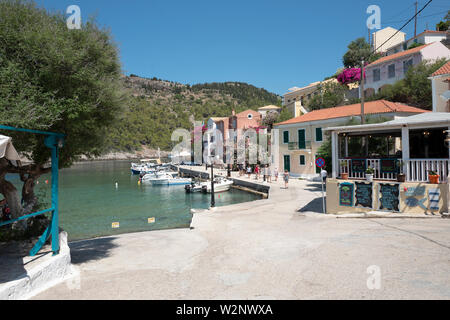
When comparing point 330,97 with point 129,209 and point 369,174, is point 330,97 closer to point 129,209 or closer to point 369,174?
point 129,209

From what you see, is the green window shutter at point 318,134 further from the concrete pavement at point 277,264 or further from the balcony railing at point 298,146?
the concrete pavement at point 277,264

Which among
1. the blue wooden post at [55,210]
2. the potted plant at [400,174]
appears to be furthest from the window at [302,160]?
the blue wooden post at [55,210]

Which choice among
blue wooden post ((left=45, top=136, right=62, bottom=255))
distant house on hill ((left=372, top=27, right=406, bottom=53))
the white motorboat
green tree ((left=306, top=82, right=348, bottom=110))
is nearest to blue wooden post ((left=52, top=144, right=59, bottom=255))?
blue wooden post ((left=45, top=136, right=62, bottom=255))

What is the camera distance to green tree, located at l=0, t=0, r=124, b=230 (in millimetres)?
6051

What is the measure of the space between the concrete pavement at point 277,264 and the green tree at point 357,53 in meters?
54.8

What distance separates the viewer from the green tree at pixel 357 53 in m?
57.5

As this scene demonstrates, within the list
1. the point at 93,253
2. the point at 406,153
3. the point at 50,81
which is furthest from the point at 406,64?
the point at 50,81

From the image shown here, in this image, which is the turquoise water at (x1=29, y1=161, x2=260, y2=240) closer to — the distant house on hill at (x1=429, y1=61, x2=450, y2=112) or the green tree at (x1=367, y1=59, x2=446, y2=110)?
the distant house on hill at (x1=429, y1=61, x2=450, y2=112)

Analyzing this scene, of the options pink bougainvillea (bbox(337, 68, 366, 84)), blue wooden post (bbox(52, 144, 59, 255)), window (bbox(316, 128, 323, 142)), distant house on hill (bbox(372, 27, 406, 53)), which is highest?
distant house on hill (bbox(372, 27, 406, 53))

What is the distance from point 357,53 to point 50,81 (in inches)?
2448

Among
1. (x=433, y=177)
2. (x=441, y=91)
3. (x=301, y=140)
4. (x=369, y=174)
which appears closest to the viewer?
(x=433, y=177)

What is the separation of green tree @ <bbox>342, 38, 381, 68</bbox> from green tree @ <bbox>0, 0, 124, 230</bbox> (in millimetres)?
58840

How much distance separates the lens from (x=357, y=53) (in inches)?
2298

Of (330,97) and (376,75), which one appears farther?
(330,97)
